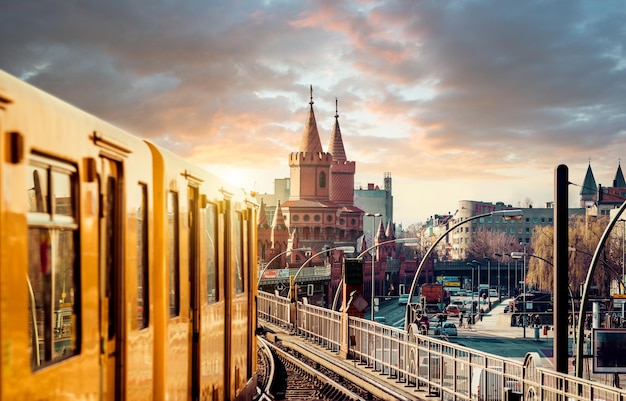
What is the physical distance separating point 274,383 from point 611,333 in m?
9.75

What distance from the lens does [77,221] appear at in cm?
504

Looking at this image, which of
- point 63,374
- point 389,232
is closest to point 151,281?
point 63,374

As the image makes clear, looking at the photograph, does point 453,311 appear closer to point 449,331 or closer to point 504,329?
point 504,329

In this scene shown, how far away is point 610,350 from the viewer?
79.9 feet

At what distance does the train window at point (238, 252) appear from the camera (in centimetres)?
1120

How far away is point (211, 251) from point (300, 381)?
13818 millimetres

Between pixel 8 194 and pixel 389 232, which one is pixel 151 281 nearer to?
pixel 8 194

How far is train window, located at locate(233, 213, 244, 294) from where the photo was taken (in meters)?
11.2

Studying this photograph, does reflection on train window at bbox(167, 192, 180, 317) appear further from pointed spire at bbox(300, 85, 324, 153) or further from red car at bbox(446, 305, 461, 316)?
pointed spire at bbox(300, 85, 324, 153)

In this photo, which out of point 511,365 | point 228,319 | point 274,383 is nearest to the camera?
point 228,319

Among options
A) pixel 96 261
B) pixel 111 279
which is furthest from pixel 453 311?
pixel 96 261

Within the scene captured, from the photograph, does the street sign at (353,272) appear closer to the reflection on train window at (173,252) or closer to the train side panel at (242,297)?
the train side panel at (242,297)

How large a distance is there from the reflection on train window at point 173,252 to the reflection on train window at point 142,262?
0.62m

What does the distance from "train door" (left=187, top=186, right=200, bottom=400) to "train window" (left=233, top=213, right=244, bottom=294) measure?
2643mm
